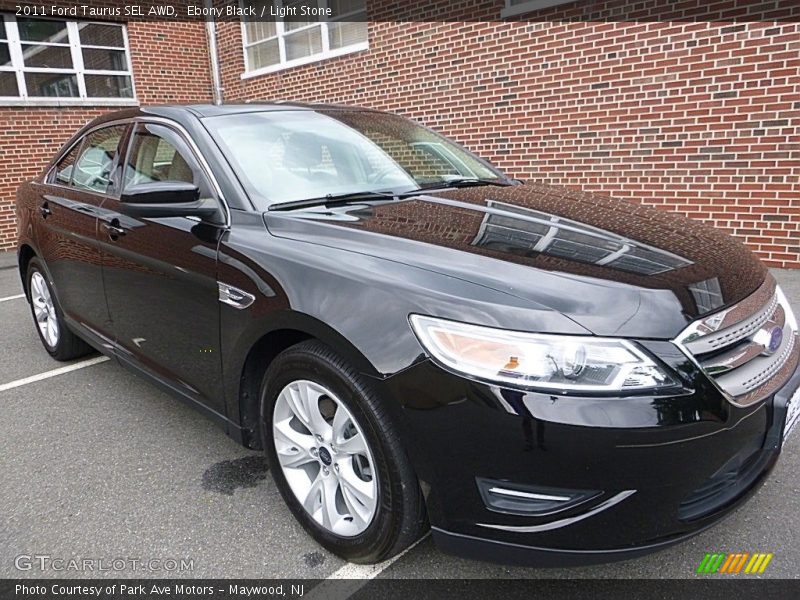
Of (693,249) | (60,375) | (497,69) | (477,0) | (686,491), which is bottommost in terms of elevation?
(60,375)

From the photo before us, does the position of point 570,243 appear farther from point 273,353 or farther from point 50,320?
point 50,320

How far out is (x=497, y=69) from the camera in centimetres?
740

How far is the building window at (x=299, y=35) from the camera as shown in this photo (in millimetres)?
9203

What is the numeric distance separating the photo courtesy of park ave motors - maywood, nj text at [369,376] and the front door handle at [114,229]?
2cm

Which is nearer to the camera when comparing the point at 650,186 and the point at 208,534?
the point at 208,534

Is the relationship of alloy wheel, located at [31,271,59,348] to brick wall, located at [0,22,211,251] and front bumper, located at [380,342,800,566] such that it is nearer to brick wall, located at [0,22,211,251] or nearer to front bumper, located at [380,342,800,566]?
front bumper, located at [380,342,800,566]

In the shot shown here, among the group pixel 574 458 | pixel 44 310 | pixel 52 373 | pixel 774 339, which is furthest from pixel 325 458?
pixel 44 310

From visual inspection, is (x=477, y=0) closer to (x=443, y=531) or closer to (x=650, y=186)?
(x=650, y=186)

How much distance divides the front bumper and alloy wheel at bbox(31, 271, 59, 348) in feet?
11.2

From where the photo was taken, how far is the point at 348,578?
6.86 feet

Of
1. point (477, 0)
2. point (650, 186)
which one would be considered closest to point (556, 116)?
point (650, 186)

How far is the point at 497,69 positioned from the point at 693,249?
19.3ft

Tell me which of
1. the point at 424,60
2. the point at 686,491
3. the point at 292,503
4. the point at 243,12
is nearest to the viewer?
the point at 686,491

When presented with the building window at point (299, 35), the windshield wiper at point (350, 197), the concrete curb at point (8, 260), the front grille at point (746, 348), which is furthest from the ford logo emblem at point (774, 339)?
the concrete curb at point (8, 260)
